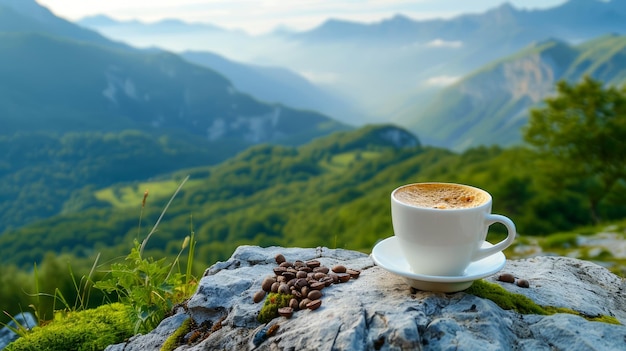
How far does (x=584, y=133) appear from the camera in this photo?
27.3 m

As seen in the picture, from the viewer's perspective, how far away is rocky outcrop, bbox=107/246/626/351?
3262 mm

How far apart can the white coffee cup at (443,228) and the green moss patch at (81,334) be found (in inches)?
117

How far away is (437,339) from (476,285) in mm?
858

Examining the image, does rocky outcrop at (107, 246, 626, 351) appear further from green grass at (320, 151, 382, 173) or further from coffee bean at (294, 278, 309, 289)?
green grass at (320, 151, 382, 173)

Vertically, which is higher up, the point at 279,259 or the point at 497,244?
the point at 497,244

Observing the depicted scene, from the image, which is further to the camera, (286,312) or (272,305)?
(272,305)

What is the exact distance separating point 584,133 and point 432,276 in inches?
1083

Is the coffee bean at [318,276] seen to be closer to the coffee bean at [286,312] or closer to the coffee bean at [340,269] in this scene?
the coffee bean at [340,269]

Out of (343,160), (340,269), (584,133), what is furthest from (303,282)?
(343,160)

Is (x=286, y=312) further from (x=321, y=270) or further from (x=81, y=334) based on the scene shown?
(x=81, y=334)

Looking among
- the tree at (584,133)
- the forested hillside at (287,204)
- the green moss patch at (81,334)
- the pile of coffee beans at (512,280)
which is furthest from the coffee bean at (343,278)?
the forested hillside at (287,204)

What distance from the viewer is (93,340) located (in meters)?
4.97

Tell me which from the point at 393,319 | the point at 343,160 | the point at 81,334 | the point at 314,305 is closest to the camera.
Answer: the point at 393,319

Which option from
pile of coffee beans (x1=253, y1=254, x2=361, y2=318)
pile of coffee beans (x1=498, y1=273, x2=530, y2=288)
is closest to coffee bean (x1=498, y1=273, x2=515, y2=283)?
pile of coffee beans (x1=498, y1=273, x2=530, y2=288)
